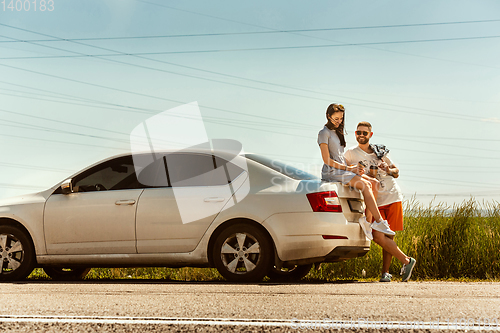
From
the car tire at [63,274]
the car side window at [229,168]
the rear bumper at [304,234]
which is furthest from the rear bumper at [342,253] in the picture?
the car tire at [63,274]

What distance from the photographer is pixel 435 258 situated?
A: 9.40 metres

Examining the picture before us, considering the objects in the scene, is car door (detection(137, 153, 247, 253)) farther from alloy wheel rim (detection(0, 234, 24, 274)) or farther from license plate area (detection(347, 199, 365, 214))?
alloy wheel rim (detection(0, 234, 24, 274))

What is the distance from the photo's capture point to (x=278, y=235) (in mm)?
6762

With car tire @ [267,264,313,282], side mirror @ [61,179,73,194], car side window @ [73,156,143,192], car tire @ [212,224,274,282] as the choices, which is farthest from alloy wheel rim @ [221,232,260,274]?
side mirror @ [61,179,73,194]

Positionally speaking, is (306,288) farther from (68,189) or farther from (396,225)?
(68,189)

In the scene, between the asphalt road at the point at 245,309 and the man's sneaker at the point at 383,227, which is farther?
the man's sneaker at the point at 383,227

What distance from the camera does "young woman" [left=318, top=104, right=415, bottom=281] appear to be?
739cm

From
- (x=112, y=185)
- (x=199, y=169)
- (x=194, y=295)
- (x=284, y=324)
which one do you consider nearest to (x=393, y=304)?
(x=284, y=324)

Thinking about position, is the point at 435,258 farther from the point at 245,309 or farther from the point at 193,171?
the point at 245,309

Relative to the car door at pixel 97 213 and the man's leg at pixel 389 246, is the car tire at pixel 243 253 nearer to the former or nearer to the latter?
the car door at pixel 97 213

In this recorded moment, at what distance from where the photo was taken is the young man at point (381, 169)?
7992mm

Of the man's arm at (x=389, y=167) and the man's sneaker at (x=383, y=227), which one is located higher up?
the man's arm at (x=389, y=167)

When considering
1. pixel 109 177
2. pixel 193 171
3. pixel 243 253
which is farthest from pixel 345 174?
pixel 109 177

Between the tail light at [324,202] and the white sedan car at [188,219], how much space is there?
0.04 ft
